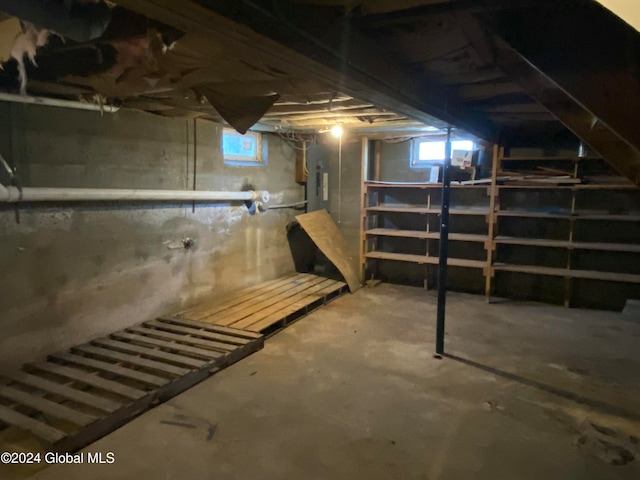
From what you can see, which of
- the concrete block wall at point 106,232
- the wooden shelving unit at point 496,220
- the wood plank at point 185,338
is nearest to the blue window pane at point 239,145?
the concrete block wall at point 106,232

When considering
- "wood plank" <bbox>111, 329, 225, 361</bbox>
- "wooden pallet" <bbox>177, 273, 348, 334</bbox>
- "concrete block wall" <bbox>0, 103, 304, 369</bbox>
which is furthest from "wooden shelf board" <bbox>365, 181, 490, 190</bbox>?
"wood plank" <bbox>111, 329, 225, 361</bbox>

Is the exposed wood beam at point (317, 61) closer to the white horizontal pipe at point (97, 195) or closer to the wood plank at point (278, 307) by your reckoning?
the white horizontal pipe at point (97, 195)

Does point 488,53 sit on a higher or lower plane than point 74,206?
higher

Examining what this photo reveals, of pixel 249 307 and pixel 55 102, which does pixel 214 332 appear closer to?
pixel 249 307

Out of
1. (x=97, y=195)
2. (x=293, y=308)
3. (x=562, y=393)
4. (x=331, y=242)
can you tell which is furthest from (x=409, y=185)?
(x=97, y=195)

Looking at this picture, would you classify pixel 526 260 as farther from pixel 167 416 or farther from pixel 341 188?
pixel 167 416

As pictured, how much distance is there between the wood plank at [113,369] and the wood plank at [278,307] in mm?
1013

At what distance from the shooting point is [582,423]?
250 cm

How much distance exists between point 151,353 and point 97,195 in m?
1.18

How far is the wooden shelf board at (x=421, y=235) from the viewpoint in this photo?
489cm

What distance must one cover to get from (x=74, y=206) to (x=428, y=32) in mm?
2653

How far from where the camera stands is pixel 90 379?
2.70 m

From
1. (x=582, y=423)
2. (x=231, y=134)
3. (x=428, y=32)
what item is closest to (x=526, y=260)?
(x=582, y=423)

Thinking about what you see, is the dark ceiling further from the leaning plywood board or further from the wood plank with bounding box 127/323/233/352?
the leaning plywood board
